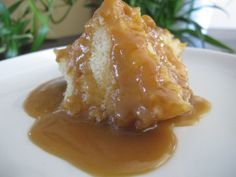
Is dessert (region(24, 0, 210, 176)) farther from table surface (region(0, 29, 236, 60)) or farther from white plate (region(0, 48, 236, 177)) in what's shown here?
table surface (region(0, 29, 236, 60))

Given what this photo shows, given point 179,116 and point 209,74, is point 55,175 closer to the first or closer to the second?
point 179,116

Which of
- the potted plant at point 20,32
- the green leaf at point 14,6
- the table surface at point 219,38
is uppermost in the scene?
the green leaf at point 14,6

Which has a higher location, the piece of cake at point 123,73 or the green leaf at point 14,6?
the piece of cake at point 123,73

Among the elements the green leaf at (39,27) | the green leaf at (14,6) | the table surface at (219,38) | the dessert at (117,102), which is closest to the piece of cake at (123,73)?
the dessert at (117,102)

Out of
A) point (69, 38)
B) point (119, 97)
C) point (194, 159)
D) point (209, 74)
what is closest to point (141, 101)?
point (119, 97)

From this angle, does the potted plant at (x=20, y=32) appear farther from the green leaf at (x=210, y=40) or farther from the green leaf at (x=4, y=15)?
the green leaf at (x=210, y=40)

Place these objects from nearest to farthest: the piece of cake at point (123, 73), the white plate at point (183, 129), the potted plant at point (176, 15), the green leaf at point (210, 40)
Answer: the white plate at point (183, 129), the piece of cake at point (123, 73), the green leaf at point (210, 40), the potted plant at point (176, 15)

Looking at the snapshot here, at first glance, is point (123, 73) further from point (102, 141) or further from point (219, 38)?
point (219, 38)
